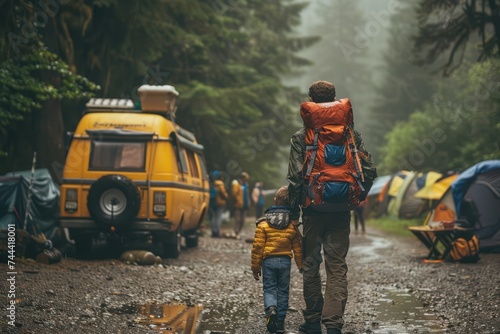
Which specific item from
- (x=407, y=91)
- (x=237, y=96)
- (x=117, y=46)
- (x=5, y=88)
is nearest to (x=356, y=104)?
(x=407, y=91)

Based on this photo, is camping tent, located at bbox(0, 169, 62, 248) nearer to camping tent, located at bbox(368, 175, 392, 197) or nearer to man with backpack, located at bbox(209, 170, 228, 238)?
man with backpack, located at bbox(209, 170, 228, 238)

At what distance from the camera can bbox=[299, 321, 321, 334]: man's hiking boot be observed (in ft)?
21.9

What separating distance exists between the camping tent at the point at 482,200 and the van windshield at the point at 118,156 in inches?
278

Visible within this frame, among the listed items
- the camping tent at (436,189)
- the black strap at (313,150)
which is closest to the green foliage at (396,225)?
the camping tent at (436,189)

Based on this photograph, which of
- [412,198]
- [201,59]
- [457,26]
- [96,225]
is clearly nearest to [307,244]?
[96,225]

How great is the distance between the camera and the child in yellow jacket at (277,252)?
6.96 m

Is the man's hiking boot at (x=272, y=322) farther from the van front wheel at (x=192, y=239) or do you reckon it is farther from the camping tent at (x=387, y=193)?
the camping tent at (x=387, y=193)

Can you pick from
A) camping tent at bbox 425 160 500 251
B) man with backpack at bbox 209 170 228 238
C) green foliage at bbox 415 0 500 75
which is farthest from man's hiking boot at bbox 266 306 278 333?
man with backpack at bbox 209 170 228 238

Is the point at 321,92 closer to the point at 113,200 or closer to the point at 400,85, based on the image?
the point at 113,200

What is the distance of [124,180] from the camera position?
41.1 feet

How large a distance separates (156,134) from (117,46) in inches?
205

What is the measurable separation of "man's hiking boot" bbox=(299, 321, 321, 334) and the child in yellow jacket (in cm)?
25

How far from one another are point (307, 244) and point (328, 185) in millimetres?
697

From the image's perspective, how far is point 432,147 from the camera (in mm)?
35156
